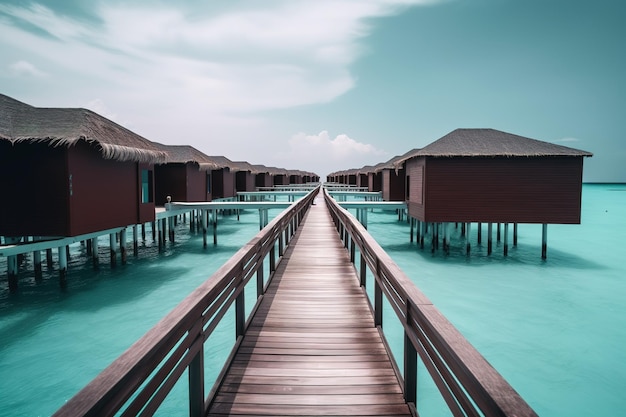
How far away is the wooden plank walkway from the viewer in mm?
2965

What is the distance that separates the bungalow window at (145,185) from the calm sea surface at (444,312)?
117 inches

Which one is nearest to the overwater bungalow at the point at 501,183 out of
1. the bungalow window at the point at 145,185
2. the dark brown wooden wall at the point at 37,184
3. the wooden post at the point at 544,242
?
the wooden post at the point at 544,242

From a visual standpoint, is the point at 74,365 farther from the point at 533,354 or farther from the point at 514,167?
the point at 514,167

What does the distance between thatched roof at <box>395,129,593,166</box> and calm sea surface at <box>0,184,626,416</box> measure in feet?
17.3

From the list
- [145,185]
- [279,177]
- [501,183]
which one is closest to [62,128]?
[145,185]

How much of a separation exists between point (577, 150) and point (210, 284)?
19.2 m

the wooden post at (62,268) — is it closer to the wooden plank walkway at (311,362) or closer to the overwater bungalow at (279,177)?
the wooden plank walkway at (311,362)

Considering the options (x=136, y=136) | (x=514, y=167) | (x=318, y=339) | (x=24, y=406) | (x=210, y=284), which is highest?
(x=136, y=136)

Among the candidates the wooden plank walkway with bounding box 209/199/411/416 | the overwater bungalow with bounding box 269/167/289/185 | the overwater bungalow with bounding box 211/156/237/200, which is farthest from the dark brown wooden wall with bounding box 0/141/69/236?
the overwater bungalow with bounding box 269/167/289/185

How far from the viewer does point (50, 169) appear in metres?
11.3

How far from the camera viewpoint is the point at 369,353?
3898 mm

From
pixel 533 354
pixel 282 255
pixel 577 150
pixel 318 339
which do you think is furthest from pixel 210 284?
pixel 577 150

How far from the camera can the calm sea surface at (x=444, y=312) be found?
7805 mm

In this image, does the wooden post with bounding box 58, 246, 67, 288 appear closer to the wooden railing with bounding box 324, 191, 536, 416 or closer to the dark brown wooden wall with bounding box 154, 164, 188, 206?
the dark brown wooden wall with bounding box 154, 164, 188, 206
